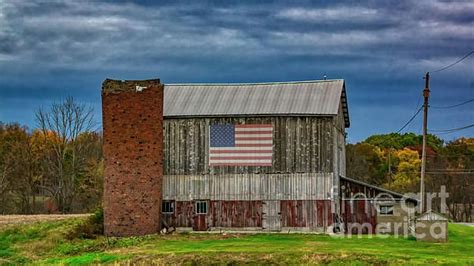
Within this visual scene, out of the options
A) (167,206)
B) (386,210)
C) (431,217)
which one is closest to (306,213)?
(386,210)

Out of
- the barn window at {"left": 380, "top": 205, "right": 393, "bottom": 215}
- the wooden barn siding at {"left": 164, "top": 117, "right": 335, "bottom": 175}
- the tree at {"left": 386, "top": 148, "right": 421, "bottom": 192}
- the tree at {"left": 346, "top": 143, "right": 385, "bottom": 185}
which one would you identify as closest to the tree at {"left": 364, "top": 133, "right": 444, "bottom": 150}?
the tree at {"left": 346, "top": 143, "right": 385, "bottom": 185}

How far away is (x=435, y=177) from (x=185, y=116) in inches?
1888

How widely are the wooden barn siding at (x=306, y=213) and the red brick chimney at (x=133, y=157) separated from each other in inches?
297

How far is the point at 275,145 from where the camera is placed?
157 feet

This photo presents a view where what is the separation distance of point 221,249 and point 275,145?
10.7 metres

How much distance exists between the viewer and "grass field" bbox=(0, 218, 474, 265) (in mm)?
35809

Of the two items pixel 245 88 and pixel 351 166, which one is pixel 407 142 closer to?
pixel 351 166

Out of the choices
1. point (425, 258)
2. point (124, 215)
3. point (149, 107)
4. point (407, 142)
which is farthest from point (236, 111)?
point (407, 142)

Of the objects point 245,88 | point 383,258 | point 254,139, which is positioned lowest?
point 383,258

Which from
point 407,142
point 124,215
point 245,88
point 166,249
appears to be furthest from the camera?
point 407,142

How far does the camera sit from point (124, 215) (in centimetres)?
4712

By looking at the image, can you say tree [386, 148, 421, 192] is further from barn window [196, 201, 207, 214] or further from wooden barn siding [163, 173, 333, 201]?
barn window [196, 201, 207, 214]

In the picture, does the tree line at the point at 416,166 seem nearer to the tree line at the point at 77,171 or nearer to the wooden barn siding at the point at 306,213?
the tree line at the point at 77,171

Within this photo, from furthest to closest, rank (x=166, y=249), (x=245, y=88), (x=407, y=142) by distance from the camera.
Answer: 1. (x=407, y=142)
2. (x=245, y=88)
3. (x=166, y=249)
